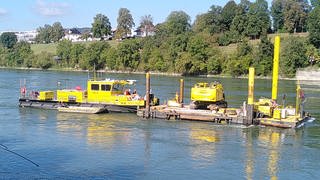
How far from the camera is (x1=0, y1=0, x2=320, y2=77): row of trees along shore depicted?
454 feet

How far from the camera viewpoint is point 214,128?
1581 inches

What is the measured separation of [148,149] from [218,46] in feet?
435

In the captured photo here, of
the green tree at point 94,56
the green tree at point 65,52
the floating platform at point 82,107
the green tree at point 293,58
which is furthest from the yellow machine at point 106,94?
the green tree at point 65,52

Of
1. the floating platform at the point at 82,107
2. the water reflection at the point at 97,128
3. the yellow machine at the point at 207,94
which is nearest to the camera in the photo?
the water reflection at the point at 97,128

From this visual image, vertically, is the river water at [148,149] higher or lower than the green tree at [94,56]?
lower

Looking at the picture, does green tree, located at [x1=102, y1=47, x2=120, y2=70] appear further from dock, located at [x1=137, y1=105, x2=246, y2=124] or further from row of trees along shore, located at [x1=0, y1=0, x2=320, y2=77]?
dock, located at [x1=137, y1=105, x2=246, y2=124]

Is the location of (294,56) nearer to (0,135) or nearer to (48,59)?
(48,59)

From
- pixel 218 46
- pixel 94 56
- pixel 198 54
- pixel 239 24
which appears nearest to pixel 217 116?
pixel 198 54

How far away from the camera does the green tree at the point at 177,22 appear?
18625 cm

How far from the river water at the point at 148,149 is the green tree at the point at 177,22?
14183 cm

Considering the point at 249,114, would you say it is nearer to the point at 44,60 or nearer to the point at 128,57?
the point at 128,57

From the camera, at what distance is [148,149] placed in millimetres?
32250

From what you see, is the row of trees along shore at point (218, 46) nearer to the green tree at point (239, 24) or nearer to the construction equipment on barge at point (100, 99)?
the green tree at point (239, 24)

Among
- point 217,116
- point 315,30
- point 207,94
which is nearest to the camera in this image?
point 217,116
